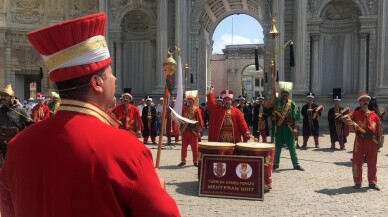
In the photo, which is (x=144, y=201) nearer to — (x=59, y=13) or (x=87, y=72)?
(x=87, y=72)

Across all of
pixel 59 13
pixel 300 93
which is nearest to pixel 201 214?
pixel 300 93

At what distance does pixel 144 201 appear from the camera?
153 centimetres

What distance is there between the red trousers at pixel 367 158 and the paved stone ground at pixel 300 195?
0.25 metres

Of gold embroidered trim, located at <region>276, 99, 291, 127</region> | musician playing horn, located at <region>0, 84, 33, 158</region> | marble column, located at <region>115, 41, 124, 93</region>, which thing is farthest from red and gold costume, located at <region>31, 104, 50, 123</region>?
marble column, located at <region>115, 41, 124, 93</region>

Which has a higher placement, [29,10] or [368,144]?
[29,10]

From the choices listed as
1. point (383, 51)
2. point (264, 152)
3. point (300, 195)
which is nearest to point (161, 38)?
point (383, 51)

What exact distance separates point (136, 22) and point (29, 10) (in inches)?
288

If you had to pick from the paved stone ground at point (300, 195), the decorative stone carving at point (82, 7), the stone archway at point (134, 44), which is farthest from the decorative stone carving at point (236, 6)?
the paved stone ground at point (300, 195)

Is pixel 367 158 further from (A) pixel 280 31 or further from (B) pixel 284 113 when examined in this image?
(A) pixel 280 31

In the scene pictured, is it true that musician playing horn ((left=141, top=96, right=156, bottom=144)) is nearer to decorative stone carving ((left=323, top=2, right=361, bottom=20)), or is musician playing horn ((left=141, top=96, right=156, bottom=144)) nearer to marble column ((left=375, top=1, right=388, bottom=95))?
decorative stone carving ((left=323, top=2, right=361, bottom=20))

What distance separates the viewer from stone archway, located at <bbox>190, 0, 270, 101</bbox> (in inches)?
901

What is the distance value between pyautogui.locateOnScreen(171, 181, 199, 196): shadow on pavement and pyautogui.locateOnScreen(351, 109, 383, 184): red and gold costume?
3260 millimetres

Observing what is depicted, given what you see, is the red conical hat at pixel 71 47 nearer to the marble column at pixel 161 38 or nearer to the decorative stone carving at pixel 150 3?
the marble column at pixel 161 38

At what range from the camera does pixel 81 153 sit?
1.57 m
